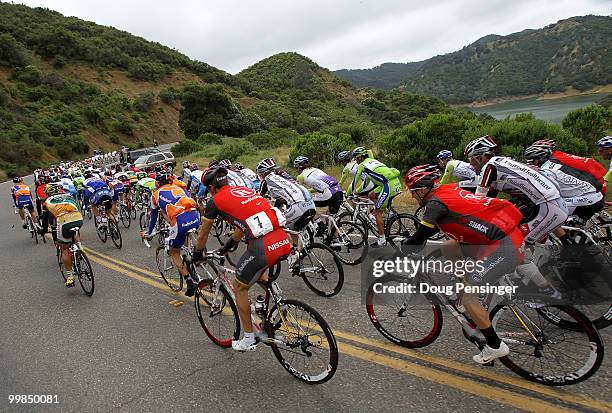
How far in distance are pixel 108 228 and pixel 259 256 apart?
7.63 m

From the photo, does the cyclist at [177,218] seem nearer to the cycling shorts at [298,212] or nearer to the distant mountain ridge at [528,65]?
the cycling shorts at [298,212]

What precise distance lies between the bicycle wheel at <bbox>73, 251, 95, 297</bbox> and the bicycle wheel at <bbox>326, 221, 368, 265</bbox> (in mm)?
4218

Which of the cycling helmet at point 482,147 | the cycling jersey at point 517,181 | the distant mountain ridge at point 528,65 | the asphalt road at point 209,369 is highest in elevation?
the distant mountain ridge at point 528,65

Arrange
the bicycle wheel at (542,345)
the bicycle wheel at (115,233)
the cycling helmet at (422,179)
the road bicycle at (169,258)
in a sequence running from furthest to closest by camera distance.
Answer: the bicycle wheel at (115,233) < the road bicycle at (169,258) < the cycling helmet at (422,179) < the bicycle wheel at (542,345)

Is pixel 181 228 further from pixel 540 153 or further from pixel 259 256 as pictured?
pixel 540 153

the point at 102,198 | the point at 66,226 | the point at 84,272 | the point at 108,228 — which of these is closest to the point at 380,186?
the point at 84,272

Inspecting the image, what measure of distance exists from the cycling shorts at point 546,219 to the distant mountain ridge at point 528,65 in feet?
199

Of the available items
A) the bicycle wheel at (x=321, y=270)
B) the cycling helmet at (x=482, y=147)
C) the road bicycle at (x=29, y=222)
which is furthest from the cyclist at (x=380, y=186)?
the road bicycle at (x=29, y=222)

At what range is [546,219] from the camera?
174 inches

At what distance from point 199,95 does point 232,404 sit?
163 ft

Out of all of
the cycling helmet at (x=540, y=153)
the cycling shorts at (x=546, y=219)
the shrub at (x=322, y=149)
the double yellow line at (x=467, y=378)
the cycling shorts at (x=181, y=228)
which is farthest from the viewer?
the shrub at (x=322, y=149)

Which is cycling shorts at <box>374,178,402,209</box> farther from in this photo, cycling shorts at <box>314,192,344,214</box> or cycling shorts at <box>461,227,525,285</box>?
cycling shorts at <box>461,227,525,285</box>

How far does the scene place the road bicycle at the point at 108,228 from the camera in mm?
9719

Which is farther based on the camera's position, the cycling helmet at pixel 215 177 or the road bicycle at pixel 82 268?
the road bicycle at pixel 82 268
